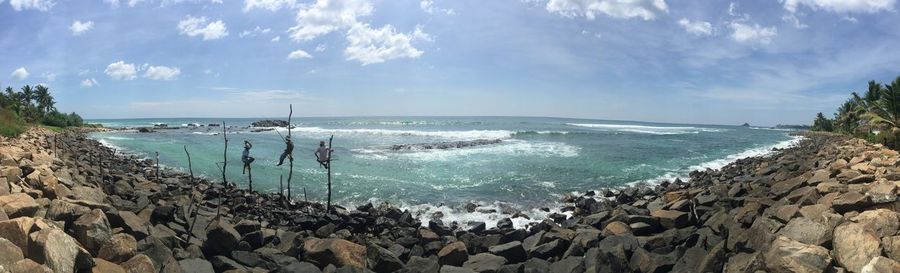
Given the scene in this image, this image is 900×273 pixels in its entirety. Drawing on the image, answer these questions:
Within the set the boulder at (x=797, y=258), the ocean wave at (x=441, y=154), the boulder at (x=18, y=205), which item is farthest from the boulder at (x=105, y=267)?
the ocean wave at (x=441, y=154)

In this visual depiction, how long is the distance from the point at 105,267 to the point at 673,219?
10.8m

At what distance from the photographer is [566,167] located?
2698 centimetres

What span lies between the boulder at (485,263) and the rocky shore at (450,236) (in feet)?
0.12

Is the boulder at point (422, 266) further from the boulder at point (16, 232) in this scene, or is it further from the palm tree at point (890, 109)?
the palm tree at point (890, 109)

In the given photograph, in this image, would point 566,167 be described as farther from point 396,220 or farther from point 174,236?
point 174,236

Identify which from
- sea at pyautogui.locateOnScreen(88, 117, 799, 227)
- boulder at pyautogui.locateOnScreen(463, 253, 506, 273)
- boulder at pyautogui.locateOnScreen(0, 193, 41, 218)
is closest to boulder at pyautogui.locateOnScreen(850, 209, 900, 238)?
boulder at pyautogui.locateOnScreen(463, 253, 506, 273)

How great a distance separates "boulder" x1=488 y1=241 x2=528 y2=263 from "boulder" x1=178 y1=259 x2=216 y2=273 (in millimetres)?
5008

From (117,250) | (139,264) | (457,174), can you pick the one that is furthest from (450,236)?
(457,174)

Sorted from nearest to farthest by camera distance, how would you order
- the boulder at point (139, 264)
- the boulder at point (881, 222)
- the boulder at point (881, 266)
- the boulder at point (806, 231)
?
the boulder at point (881, 266), the boulder at point (139, 264), the boulder at point (881, 222), the boulder at point (806, 231)

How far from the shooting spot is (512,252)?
962 cm

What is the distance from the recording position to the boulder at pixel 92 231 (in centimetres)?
686

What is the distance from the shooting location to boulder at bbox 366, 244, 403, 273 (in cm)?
858

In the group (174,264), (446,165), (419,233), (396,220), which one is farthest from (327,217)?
(446,165)

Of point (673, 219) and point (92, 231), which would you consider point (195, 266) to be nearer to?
point (92, 231)
